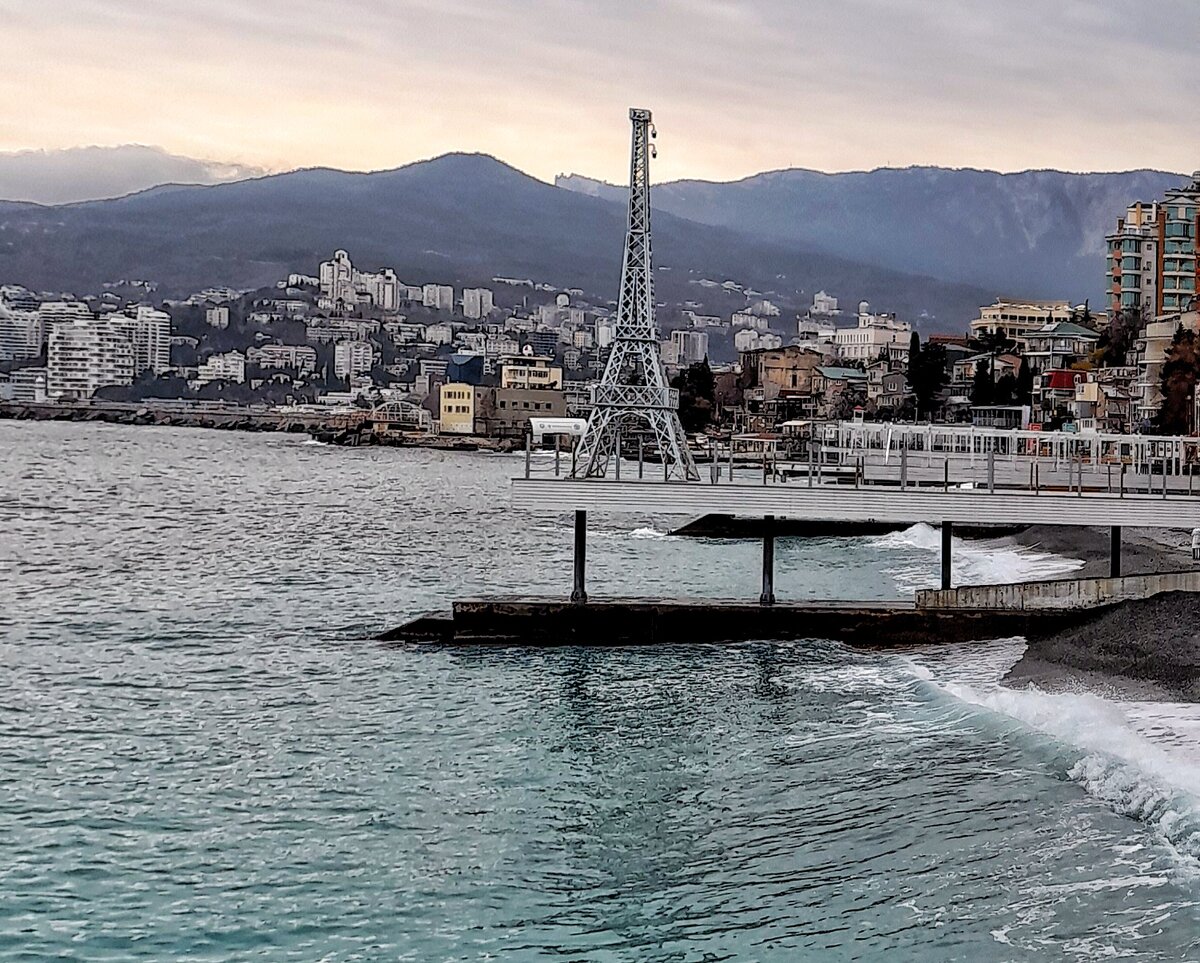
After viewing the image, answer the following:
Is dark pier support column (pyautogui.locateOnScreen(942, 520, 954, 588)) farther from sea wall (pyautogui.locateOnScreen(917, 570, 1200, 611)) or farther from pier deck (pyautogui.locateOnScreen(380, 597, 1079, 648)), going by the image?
pier deck (pyautogui.locateOnScreen(380, 597, 1079, 648))

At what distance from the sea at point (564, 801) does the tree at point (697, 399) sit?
375 feet

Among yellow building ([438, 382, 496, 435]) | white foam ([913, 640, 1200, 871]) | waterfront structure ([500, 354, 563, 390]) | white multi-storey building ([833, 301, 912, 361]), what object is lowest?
white foam ([913, 640, 1200, 871])

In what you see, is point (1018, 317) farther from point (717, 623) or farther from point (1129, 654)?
point (1129, 654)

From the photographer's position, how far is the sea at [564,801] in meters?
13.3

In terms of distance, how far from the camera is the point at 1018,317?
15862 centimetres

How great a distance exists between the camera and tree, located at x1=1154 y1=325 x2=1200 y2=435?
210ft

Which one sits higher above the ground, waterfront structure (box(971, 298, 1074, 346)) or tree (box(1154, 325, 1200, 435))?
waterfront structure (box(971, 298, 1074, 346))

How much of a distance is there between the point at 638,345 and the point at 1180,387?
29.5m

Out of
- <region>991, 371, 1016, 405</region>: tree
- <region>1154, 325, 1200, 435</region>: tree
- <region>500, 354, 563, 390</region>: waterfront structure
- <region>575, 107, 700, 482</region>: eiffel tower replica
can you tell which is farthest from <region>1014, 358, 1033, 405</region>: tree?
<region>500, 354, 563, 390</region>: waterfront structure

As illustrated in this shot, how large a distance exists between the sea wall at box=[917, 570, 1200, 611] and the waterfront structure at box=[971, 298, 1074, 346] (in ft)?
421

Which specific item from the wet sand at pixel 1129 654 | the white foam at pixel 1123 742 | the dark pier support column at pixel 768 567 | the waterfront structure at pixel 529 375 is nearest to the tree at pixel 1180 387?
the wet sand at pixel 1129 654

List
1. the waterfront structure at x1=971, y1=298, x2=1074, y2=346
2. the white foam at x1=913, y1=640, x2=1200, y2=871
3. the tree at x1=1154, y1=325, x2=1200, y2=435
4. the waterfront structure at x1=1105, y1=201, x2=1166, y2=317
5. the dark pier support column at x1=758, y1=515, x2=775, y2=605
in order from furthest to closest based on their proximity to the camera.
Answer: the waterfront structure at x1=971, y1=298, x2=1074, y2=346
the waterfront structure at x1=1105, y1=201, x2=1166, y2=317
the tree at x1=1154, y1=325, x2=1200, y2=435
the dark pier support column at x1=758, y1=515, x2=775, y2=605
the white foam at x1=913, y1=640, x2=1200, y2=871

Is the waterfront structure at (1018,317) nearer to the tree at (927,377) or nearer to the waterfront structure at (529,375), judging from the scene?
the tree at (927,377)

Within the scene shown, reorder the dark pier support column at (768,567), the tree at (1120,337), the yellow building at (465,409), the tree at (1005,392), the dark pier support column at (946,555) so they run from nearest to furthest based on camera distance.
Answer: the dark pier support column at (768,567), the dark pier support column at (946,555), the tree at (1120,337), the tree at (1005,392), the yellow building at (465,409)
